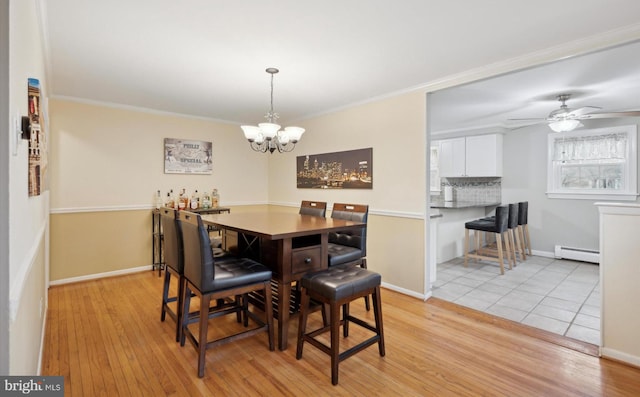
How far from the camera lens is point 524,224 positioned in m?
5.01

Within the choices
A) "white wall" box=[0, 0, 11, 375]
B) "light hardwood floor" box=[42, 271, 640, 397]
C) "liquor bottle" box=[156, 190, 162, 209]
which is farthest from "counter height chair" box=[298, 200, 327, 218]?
"white wall" box=[0, 0, 11, 375]

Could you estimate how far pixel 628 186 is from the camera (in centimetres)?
437

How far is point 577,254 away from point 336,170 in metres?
3.93

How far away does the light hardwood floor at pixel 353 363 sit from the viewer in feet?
5.99

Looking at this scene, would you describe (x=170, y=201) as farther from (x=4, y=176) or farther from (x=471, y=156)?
(x=471, y=156)

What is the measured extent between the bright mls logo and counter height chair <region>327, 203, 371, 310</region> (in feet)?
5.93

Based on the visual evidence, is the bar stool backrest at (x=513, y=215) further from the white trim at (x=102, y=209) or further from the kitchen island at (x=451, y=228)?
the white trim at (x=102, y=209)

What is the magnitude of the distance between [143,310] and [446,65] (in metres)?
3.60

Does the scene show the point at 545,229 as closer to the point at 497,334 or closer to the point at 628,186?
the point at 628,186

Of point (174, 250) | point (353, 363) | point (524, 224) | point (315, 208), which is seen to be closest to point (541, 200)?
point (524, 224)

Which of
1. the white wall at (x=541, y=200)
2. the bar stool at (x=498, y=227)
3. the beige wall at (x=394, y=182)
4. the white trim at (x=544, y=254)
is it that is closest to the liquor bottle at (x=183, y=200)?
the beige wall at (x=394, y=182)

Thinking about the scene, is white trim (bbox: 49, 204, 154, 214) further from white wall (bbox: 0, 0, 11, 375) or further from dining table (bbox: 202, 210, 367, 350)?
white wall (bbox: 0, 0, 11, 375)

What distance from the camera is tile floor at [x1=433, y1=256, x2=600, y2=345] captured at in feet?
8.89

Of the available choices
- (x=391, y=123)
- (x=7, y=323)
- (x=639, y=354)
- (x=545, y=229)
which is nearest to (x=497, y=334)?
(x=639, y=354)
